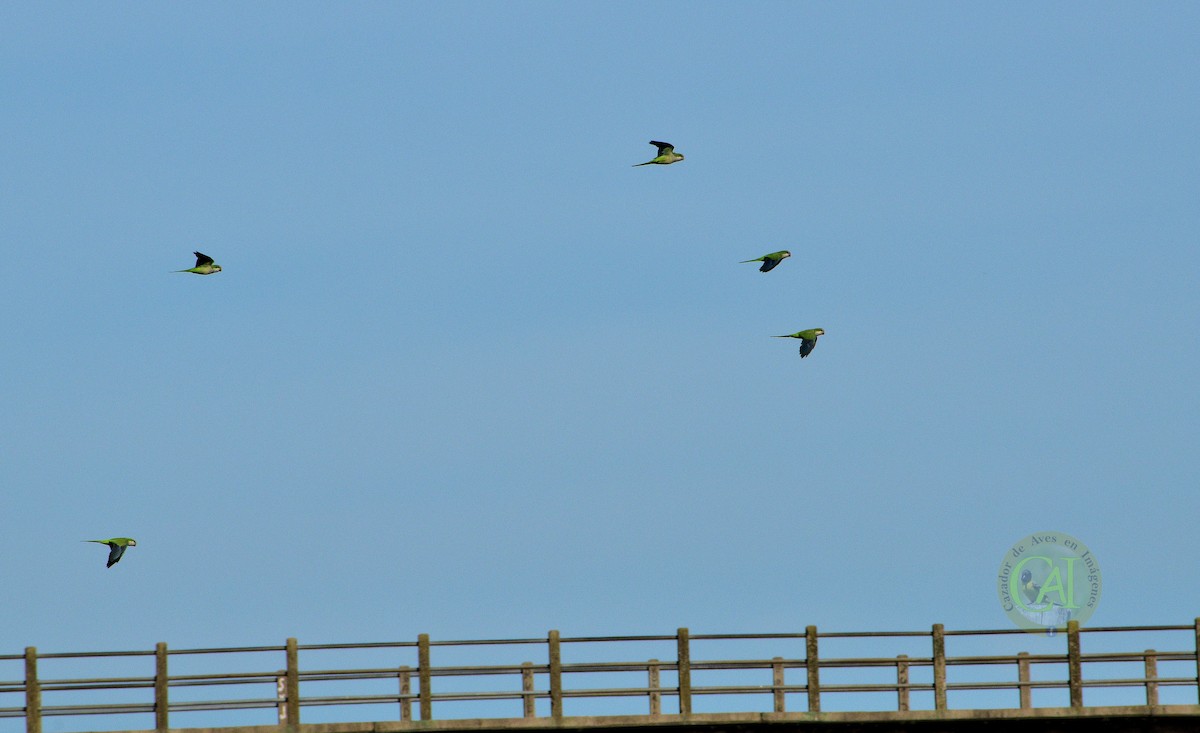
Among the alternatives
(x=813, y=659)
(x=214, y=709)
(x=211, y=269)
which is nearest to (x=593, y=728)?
(x=813, y=659)

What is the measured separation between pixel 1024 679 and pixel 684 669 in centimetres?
472

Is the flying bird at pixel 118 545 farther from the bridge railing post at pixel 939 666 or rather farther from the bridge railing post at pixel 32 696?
the bridge railing post at pixel 939 666

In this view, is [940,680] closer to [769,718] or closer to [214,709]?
[769,718]

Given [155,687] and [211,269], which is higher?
[211,269]

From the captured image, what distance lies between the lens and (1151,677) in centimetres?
3064

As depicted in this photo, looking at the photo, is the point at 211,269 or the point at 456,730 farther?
the point at 211,269

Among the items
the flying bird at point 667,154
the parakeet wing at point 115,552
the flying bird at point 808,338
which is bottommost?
the parakeet wing at point 115,552

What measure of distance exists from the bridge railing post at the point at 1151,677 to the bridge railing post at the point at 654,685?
679 cm

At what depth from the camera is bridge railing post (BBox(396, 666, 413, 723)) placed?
2956cm

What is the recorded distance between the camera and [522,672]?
1171 inches

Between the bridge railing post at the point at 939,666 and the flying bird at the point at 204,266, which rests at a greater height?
the flying bird at the point at 204,266

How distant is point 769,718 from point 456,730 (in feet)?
13.8

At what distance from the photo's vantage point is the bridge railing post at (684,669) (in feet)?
97.9

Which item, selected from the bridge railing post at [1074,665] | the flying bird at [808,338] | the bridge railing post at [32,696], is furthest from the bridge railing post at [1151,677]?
the bridge railing post at [32,696]
